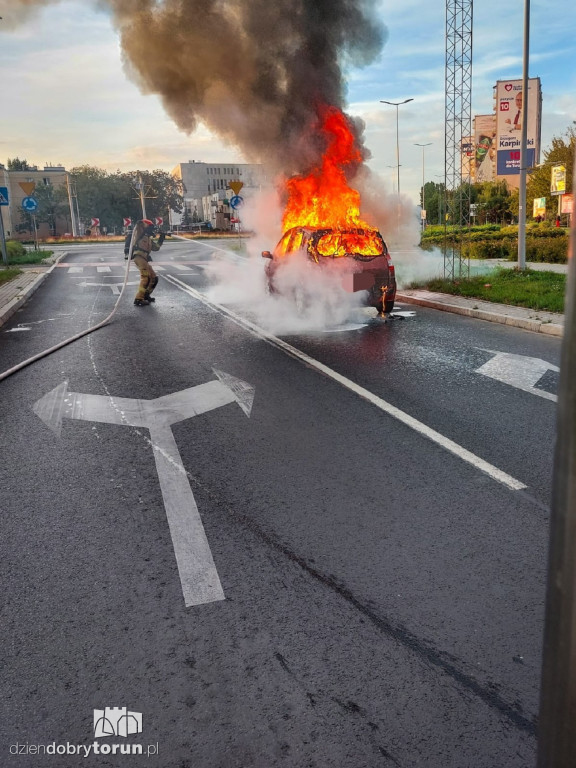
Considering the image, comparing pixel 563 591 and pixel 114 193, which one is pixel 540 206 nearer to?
pixel 563 591

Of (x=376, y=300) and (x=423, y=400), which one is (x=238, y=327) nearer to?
(x=376, y=300)

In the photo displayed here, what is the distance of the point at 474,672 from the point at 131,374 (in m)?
6.46

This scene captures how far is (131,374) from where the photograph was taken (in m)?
8.30

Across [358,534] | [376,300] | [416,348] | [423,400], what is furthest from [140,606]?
[376,300]

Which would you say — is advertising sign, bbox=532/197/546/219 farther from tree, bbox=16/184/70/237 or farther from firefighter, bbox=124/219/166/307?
tree, bbox=16/184/70/237

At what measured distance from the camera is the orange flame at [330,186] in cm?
1656

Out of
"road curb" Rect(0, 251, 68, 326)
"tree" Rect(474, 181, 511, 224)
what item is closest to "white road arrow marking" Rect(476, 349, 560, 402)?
"road curb" Rect(0, 251, 68, 326)

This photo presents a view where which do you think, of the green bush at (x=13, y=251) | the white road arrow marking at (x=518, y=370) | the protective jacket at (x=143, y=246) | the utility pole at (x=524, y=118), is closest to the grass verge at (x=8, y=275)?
the green bush at (x=13, y=251)

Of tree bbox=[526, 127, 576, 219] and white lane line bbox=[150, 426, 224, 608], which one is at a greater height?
tree bbox=[526, 127, 576, 219]

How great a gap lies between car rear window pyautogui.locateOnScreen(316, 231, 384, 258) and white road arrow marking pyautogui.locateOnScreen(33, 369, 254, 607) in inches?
172

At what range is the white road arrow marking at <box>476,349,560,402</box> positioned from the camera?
286 inches

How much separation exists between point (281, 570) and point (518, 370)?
5.60 metres

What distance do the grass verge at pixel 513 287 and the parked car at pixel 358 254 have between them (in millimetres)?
2824

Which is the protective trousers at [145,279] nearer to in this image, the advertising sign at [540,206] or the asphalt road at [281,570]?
the asphalt road at [281,570]
